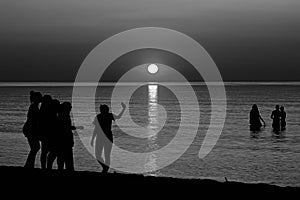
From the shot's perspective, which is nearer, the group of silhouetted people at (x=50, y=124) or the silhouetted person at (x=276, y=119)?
the group of silhouetted people at (x=50, y=124)

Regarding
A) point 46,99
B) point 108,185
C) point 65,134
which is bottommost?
point 108,185

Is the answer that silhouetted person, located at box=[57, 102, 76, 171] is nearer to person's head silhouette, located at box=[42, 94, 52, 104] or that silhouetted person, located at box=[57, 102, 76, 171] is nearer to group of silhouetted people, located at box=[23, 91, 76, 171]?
group of silhouetted people, located at box=[23, 91, 76, 171]

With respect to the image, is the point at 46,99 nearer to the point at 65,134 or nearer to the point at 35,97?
the point at 35,97

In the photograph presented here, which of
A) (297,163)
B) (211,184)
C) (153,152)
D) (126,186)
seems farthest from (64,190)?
(153,152)

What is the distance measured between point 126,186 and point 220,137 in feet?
84.3

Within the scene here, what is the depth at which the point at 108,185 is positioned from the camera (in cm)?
1015

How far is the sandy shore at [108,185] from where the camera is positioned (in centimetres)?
962

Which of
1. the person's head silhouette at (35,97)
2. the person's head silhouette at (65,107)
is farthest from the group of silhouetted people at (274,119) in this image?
the person's head silhouette at (35,97)

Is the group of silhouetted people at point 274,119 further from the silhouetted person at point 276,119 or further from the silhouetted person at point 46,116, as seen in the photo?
the silhouetted person at point 46,116

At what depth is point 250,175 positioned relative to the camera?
1983 cm

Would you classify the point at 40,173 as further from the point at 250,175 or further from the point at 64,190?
the point at 250,175

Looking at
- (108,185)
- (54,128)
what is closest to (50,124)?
(54,128)

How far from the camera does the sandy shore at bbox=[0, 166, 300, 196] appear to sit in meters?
9.62

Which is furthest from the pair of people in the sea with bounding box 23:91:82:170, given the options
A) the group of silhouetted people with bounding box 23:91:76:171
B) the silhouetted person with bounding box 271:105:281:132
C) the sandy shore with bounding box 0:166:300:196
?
the silhouetted person with bounding box 271:105:281:132
